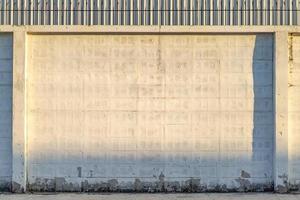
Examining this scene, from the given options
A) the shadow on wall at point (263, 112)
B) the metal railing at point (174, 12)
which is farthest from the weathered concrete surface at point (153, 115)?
the metal railing at point (174, 12)

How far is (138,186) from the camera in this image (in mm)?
11727

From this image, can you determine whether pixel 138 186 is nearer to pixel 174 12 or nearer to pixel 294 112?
pixel 294 112

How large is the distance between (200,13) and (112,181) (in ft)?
12.9

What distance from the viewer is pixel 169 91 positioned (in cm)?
1177

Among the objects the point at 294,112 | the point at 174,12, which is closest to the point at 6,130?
the point at 174,12

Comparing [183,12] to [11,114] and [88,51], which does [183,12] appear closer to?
[88,51]

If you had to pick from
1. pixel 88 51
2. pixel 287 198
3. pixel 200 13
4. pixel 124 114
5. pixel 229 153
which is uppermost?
pixel 200 13

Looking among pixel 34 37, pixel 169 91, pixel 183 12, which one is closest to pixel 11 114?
pixel 34 37

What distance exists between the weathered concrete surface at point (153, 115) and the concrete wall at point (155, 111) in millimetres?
21

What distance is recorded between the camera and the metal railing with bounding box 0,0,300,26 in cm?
1175

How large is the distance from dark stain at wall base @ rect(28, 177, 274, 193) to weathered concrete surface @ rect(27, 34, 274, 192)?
0.07ft

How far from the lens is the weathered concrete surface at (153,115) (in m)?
11.7

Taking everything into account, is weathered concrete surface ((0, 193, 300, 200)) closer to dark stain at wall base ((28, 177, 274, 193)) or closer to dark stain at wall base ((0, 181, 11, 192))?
dark stain at wall base ((28, 177, 274, 193))

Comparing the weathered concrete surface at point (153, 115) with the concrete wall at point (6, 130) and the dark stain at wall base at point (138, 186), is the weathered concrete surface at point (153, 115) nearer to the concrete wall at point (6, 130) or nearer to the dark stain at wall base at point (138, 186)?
the dark stain at wall base at point (138, 186)
